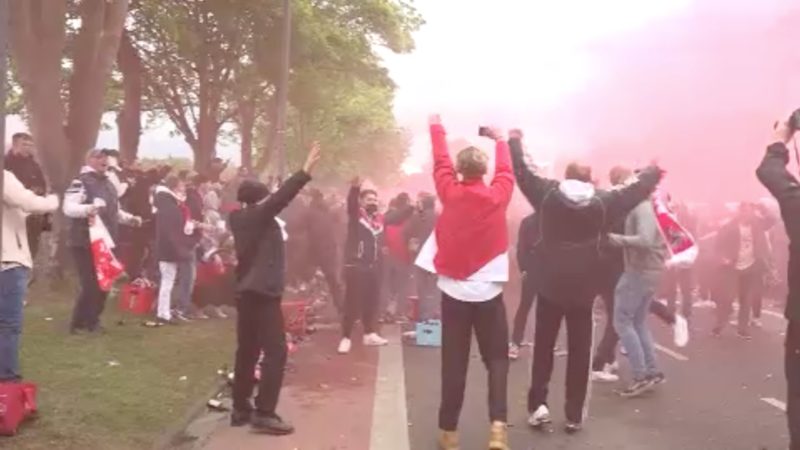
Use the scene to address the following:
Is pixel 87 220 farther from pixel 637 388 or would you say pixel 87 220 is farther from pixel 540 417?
pixel 637 388

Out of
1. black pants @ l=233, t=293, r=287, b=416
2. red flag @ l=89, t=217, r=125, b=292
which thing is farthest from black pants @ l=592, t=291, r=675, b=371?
red flag @ l=89, t=217, r=125, b=292

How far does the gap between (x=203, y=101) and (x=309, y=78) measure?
3.36 meters

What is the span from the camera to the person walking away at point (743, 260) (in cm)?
1147

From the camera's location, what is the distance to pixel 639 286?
7629 millimetres

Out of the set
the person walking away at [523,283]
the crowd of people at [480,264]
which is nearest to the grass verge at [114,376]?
the crowd of people at [480,264]

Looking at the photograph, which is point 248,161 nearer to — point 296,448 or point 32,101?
point 32,101

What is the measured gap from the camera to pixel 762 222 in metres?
11.8

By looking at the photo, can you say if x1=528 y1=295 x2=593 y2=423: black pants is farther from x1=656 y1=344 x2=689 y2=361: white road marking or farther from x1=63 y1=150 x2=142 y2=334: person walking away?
x1=63 y1=150 x2=142 y2=334: person walking away

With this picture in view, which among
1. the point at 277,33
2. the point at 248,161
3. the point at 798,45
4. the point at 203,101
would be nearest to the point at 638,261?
the point at 798,45

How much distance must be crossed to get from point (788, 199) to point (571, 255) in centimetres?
137

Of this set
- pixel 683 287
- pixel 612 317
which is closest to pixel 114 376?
pixel 612 317

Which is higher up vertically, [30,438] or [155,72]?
[155,72]

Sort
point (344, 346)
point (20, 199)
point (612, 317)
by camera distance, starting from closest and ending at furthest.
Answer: point (20, 199) → point (612, 317) → point (344, 346)

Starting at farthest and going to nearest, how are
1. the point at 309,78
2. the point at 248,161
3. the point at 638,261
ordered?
1. the point at 248,161
2. the point at 309,78
3. the point at 638,261
